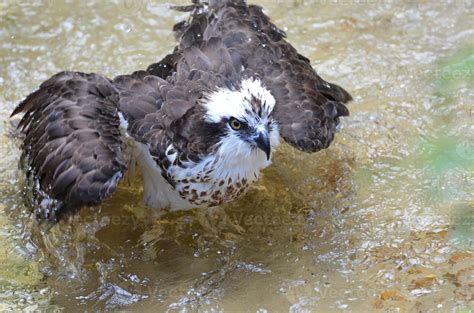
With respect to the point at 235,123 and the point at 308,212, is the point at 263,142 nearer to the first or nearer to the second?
the point at 235,123

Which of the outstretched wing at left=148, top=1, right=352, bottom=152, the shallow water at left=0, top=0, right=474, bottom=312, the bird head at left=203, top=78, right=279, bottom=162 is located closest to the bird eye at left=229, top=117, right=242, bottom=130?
the bird head at left=203, top=78, right=279, bottom=162

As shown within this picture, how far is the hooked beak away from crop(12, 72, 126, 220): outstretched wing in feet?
3.15

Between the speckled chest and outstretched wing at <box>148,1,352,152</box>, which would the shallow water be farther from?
outstretched wing at <box>148,1,352,152</box>

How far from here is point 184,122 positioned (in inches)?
231

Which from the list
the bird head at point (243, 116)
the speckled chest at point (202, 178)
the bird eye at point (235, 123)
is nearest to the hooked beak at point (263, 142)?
the bird head at point (243, 116)

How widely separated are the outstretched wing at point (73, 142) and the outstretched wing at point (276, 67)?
667 millimetres

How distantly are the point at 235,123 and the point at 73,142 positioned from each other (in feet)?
A: 3.86

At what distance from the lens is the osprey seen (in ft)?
18.7

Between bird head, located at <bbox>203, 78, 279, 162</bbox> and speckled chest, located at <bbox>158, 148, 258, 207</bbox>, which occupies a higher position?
bird head, located at <bbox>203, 78, 279, 162</bbox>

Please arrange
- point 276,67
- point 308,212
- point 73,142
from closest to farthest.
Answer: point 73,142 < point 276,67 < point 308,212

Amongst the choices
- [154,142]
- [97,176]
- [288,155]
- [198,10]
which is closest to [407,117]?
[288,155]

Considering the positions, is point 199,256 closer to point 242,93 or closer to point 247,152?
point 247,152

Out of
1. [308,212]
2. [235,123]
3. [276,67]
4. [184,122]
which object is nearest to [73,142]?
[184,122]

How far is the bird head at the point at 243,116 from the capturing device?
18.5 feet
